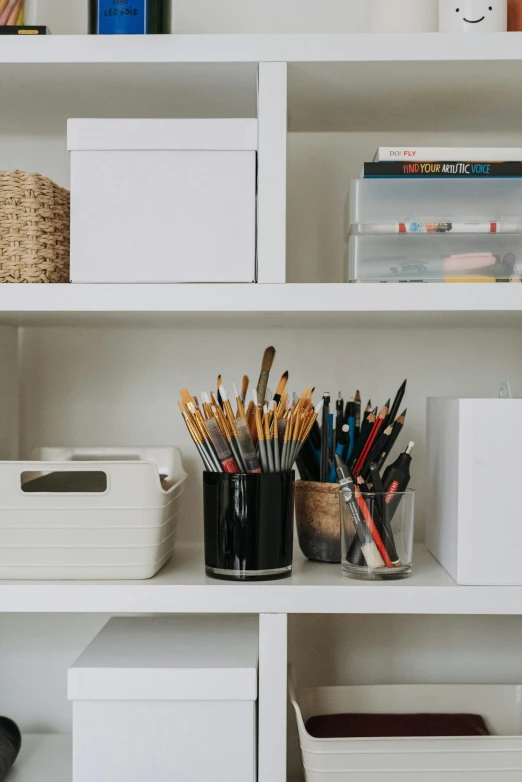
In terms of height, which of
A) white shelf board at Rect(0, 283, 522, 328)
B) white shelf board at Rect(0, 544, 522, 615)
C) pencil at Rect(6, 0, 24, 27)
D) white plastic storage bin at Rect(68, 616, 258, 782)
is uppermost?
pencil at Rect(6, 0, 24, 27)

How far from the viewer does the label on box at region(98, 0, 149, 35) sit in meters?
0.90

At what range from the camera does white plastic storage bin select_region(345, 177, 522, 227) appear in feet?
2.94

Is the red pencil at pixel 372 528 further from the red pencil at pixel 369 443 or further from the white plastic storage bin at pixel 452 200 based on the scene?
the white plastic storage bin at pixel 452 200

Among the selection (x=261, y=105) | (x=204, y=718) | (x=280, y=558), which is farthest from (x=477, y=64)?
(x=204, y=718)

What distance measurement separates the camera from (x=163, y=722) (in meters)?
0.83

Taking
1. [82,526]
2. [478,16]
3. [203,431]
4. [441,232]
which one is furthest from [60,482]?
[478,16]

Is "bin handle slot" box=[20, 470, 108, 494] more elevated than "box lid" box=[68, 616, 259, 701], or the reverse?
"bin handle slot" box=[20, 470, 108, 494]

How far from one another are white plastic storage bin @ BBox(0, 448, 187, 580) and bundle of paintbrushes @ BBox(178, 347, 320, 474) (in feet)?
0.23

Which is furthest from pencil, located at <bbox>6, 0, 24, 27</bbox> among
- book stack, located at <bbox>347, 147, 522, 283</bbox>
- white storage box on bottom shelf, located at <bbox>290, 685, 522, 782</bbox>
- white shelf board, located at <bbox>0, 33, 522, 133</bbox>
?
white storage box on bottom shelf, located at <bbox>290, 685, 522, 782</bbox>

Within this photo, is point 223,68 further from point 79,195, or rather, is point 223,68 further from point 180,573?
point 180,573

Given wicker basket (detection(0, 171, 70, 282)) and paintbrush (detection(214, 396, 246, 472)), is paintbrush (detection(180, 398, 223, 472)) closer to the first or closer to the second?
paintbrush (detection(214, 396, 246, 472))

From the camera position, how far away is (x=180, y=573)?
92cm

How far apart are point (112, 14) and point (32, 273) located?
1.04 ft

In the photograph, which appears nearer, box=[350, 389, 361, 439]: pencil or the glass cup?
the glass cup
